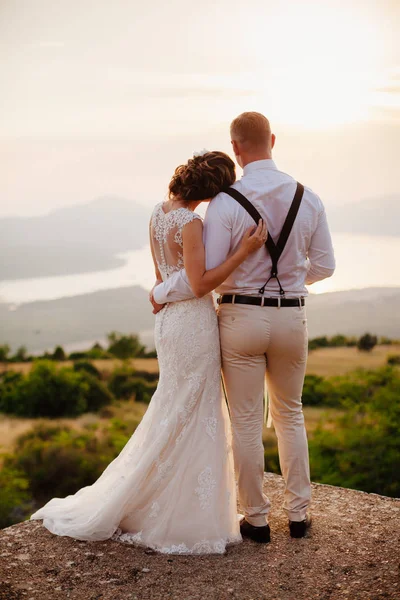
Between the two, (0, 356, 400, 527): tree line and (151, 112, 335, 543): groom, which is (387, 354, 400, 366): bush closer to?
(0, 356, 400, 527): tree line

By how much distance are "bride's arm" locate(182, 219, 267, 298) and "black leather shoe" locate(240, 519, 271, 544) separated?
1.39m

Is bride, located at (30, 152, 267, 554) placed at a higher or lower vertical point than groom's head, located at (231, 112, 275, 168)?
lower

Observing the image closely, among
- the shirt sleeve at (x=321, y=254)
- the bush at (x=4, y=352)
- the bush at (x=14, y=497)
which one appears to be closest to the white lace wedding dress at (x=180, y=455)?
the shirt sleeve at (x=321, y=254)

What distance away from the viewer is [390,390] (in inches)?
328

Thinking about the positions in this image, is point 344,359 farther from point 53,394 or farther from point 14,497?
point 14,497

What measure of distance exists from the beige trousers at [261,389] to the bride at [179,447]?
10 centimetres

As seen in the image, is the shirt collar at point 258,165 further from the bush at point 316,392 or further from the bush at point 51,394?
the bush at point 51,394

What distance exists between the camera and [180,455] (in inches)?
146

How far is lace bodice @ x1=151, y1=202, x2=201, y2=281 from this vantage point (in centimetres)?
351

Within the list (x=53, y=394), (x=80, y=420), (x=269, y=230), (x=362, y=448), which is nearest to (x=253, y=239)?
(x=269, y=230)

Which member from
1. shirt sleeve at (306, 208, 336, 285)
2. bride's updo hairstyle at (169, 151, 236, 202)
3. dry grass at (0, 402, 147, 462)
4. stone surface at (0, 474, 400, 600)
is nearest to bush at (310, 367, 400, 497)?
dry grass at (0, 402, 147, 462)

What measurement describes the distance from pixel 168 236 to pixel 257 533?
1747 millimetres

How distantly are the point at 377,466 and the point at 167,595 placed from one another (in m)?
4.48

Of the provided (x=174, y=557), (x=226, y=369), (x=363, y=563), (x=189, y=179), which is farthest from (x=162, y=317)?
(x=363, y=563)
